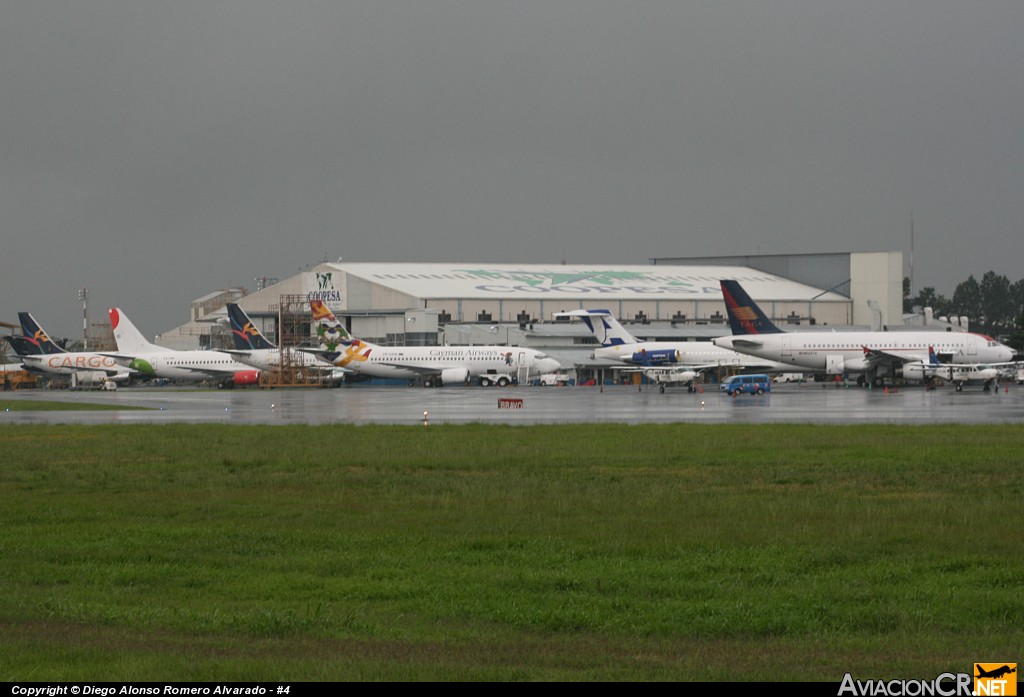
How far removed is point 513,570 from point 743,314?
259ft

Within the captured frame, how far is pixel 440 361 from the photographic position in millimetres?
100062

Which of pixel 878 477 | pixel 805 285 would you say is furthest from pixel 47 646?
pixel 805 285

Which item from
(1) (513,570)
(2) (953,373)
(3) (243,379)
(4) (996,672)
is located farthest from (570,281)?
(4) (996,672)

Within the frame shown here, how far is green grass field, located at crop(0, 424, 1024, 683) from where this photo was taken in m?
9.37

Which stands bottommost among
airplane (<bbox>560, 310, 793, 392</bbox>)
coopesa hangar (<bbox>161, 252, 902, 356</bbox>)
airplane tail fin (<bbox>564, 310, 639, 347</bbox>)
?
airplane (<bbox>560, 310, 793, 392</bbox>)

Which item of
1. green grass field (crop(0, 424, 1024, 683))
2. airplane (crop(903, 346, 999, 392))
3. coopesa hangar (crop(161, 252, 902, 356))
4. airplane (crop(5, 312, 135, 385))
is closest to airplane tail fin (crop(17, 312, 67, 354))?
airplane (crop(5, 312, 135, 385))

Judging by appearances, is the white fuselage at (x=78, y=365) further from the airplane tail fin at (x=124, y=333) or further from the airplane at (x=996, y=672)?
the airplane at (x=996, y=672)

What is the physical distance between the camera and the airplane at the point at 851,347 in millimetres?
84375

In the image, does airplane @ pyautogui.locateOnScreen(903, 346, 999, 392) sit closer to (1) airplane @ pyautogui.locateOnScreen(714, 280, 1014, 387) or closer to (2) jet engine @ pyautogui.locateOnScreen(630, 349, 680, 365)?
(1) airplane @ pyautogui.locateOnScreen(714, 280, 1014, 387)

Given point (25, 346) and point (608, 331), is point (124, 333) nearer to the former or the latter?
point (25, 346)

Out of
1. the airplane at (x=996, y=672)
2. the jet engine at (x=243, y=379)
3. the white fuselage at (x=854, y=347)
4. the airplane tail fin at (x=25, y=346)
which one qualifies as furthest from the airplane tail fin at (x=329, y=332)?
the airplane at (x=996, y=672)

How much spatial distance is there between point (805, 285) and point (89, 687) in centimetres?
14968

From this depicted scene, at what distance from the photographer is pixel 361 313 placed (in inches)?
5157

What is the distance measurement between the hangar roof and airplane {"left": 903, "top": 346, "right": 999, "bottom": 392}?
58.6 meters
